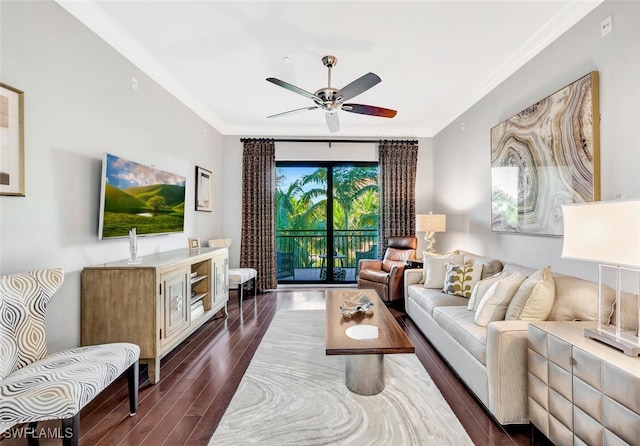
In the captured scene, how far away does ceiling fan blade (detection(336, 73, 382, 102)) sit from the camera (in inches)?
95.0

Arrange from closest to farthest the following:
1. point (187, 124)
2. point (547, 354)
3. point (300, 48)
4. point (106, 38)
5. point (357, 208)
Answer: point (547, 354), point (106, 38), point (300, 48), point (187, 124), point (357, 208)

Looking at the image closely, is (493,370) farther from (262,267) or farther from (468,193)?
(262,267)

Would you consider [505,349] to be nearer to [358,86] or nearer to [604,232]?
[604,232]

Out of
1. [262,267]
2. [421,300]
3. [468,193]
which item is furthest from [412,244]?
[262,267]

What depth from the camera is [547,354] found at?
Answer: 1.62 metres

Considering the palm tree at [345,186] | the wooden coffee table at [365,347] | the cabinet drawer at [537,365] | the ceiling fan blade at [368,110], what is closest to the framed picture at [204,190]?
the palm tree at [345,186]

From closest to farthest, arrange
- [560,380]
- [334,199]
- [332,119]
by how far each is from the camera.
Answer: [560,380] → [332,119] → [334,199]

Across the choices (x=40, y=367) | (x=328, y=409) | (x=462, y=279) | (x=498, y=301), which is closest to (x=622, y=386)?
(x=498, y=301)

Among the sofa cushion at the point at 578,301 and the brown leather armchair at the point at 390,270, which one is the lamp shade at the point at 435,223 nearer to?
the brown leather armchair at the point at 390,270

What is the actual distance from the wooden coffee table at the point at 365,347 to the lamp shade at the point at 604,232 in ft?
3.63

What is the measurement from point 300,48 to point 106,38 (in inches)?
67.0

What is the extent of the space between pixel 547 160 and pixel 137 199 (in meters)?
3.80

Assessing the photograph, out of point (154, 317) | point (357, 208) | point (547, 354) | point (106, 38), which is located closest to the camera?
point (547, 354)

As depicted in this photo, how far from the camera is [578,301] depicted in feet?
6.32
